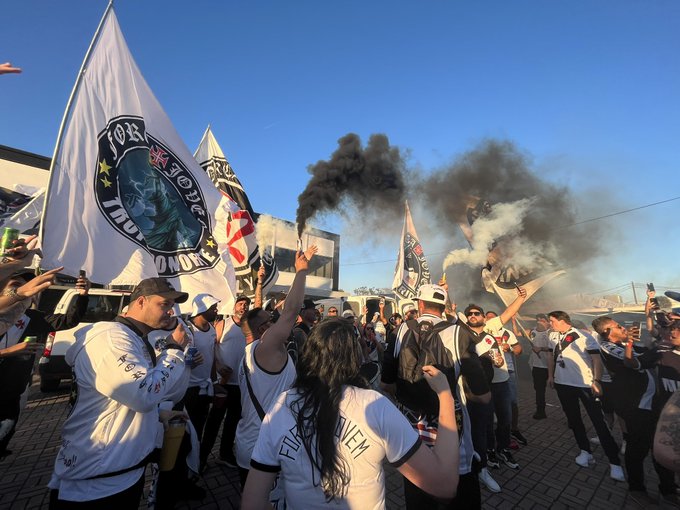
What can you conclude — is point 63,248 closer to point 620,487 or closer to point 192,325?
point 192,325

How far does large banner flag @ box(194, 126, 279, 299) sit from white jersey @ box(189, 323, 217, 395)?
1502 millimetres

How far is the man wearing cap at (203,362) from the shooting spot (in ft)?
12.7

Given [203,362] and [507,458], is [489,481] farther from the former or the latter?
[203,362]

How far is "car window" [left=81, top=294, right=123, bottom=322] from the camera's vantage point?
7648mm

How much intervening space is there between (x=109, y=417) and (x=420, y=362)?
6.86ft

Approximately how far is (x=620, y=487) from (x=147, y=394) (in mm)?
5448

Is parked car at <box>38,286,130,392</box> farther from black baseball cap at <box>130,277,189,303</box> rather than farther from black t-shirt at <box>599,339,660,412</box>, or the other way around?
black t-shirt at <box>599,339,660,412</box>

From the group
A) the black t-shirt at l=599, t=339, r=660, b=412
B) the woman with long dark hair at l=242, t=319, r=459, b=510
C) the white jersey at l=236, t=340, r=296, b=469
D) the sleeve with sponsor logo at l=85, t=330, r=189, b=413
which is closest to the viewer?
the woman with long dark hair at l=242, t=319, r=459, b=510

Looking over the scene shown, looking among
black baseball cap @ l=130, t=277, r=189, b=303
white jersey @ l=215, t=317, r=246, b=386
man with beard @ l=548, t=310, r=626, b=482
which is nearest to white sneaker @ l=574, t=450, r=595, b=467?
man with beard @ l=548, t=310, r=626, b=482

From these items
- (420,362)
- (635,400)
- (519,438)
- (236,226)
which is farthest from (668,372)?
(236,226)

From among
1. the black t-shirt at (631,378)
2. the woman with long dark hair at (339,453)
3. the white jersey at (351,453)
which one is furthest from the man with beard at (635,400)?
the white jersey at (351,453)

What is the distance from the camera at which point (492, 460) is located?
15.4ft

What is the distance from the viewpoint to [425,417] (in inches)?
99.1

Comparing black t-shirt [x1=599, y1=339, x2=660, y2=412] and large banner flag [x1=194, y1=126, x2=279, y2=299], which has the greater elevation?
large banner flag [x1=194, y1=126, x2=279, y2=299]
